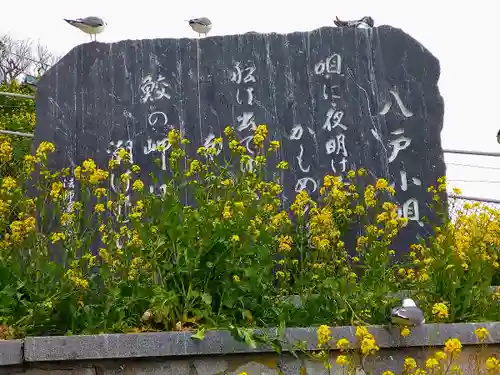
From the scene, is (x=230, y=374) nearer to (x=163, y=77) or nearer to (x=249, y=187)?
(x=249, y=187)

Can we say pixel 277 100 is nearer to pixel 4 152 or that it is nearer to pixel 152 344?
pixel 4 152

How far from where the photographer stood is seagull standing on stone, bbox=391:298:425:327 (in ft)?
10.6

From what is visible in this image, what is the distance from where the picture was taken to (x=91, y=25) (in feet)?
19.9

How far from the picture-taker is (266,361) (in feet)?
10.5

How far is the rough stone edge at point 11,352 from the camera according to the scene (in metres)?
2.93

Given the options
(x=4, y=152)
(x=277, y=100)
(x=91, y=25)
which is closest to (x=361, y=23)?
(x=277, y=100)

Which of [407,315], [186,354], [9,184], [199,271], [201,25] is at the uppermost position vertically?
[201,25]

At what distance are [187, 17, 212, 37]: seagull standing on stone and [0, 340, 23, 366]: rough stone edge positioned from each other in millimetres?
3634

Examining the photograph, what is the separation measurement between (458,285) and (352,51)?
7.71ft

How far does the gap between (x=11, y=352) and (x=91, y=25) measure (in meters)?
3.71

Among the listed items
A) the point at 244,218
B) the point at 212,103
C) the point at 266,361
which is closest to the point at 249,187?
the point at 244,218

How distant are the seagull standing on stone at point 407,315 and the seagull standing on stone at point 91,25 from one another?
379cm

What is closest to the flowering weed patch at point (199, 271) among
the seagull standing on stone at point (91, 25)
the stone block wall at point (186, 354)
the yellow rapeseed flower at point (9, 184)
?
the yellow rapeseed flower at point (9, 184)

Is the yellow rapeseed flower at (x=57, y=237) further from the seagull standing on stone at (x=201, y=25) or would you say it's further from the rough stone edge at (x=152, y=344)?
the seagull standing on stone at (x=201, y=25)
